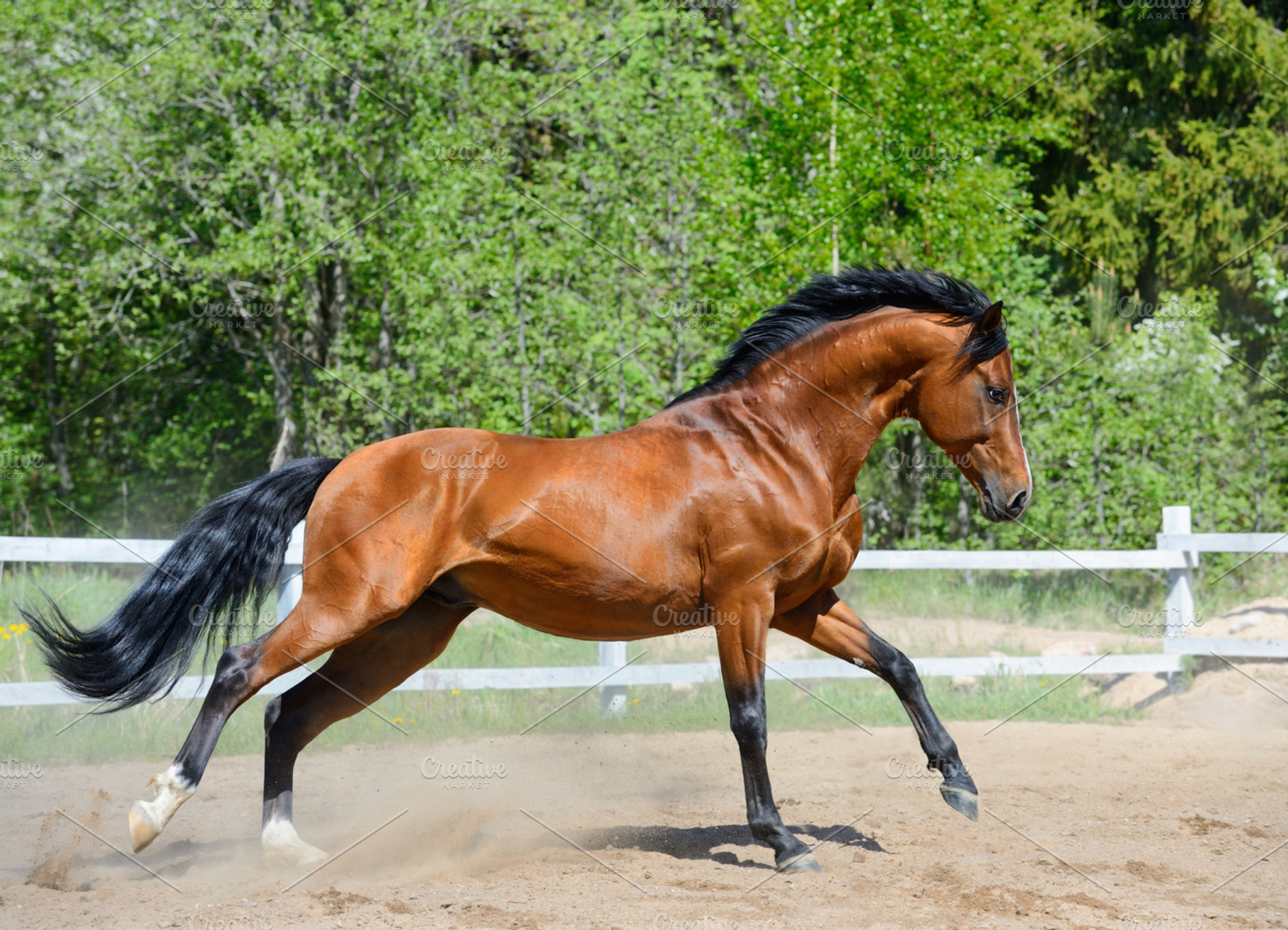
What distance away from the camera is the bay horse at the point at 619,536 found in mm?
4121

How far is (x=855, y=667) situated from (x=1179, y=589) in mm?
3526

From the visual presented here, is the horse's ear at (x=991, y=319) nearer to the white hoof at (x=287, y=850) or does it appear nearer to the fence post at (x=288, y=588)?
the white hoof at (x=287, y=850)

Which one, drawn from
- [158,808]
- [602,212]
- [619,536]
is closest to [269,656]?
[158,808]

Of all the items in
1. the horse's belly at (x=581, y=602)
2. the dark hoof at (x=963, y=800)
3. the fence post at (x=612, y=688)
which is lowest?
the fence post at (x=612, y=688)

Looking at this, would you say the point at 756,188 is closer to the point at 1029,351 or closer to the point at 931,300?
the point at 1029,351

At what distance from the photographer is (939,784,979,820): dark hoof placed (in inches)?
166

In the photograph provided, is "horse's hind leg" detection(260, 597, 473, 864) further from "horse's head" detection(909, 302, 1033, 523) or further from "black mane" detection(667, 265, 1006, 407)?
"horse's head" detection(909, 302, 1033, 523)

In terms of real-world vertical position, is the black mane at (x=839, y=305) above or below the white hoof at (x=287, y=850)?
above

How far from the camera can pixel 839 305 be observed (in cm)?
456

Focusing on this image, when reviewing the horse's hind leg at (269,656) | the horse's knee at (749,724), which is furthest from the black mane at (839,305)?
the horse's hind leg at (269,656)

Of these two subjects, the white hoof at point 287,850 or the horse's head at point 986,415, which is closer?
the white hoof at point 287,850

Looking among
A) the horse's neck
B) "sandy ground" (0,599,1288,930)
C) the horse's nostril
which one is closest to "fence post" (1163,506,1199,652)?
"sandy ground" (0,599,1288,930)

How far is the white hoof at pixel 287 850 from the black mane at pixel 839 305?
2.27 meters

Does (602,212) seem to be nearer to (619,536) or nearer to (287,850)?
(619,536)
